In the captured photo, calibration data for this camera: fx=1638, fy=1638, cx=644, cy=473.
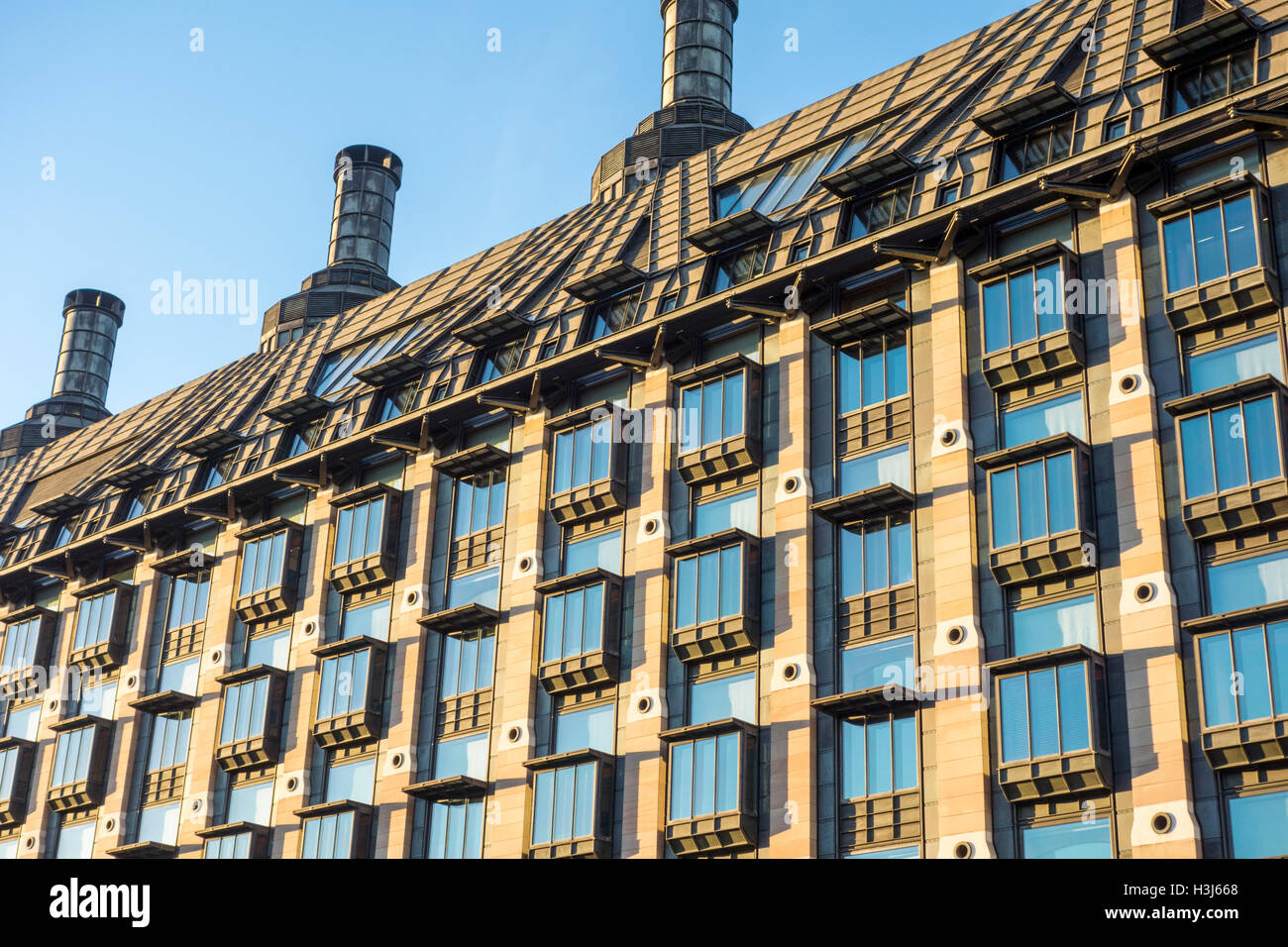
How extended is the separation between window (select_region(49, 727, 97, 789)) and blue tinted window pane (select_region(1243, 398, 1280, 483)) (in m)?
41.2

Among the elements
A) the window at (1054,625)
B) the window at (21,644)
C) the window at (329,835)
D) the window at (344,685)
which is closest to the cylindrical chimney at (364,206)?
the window at (21,644)

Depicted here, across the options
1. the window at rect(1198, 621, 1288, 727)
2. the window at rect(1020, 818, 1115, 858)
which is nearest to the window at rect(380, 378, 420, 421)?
→ the window at rect(1020, 818, 1115, 858)

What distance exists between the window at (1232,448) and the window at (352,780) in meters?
25.9

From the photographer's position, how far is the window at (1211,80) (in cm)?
4075

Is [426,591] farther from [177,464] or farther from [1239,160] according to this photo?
[1239,160]

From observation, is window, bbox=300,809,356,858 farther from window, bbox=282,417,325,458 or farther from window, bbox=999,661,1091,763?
window, bbox=999,661,1091,763

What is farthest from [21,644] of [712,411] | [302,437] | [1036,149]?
[1036,149]

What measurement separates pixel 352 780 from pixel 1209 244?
95.6 feet

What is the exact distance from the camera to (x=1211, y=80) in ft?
136

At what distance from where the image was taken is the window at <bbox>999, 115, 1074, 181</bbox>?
1697 inches

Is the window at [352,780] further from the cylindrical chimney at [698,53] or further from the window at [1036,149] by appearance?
the cylindrical chimney at [698,53]

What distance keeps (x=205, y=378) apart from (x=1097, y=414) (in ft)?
156

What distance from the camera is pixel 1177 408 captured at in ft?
121

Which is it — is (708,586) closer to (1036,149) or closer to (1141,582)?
(1141,582)
